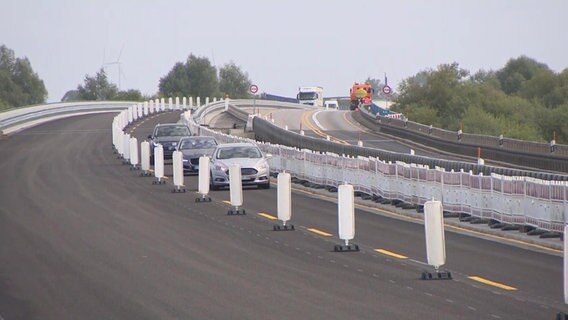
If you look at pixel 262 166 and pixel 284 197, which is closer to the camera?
pixel 284 197

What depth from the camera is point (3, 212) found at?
92.4ft

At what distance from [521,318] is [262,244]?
8613 mm

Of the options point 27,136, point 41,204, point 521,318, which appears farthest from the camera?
point 27,136

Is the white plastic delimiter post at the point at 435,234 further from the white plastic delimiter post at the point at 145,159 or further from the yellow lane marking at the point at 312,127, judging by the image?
the yellow lane marking at the point at 312,127

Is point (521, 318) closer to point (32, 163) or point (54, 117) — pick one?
point (32, 163)

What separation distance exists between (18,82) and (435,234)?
180m

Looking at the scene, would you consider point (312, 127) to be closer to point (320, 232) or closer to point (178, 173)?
point (178, 173)

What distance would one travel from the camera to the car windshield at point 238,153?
122 ft

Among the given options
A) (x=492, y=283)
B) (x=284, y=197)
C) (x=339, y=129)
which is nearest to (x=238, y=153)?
(x=284, y=197)

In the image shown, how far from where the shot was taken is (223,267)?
17.6 meters

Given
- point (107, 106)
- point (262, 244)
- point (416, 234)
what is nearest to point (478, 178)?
point (416, 234)

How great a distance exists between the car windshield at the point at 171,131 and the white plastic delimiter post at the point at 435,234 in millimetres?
35791

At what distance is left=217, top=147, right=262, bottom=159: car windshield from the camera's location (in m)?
37.3

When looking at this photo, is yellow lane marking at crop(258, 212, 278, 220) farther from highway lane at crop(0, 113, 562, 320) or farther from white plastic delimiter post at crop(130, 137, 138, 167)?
white plastic delimiter post at crop(130, 137, 138, 167)
